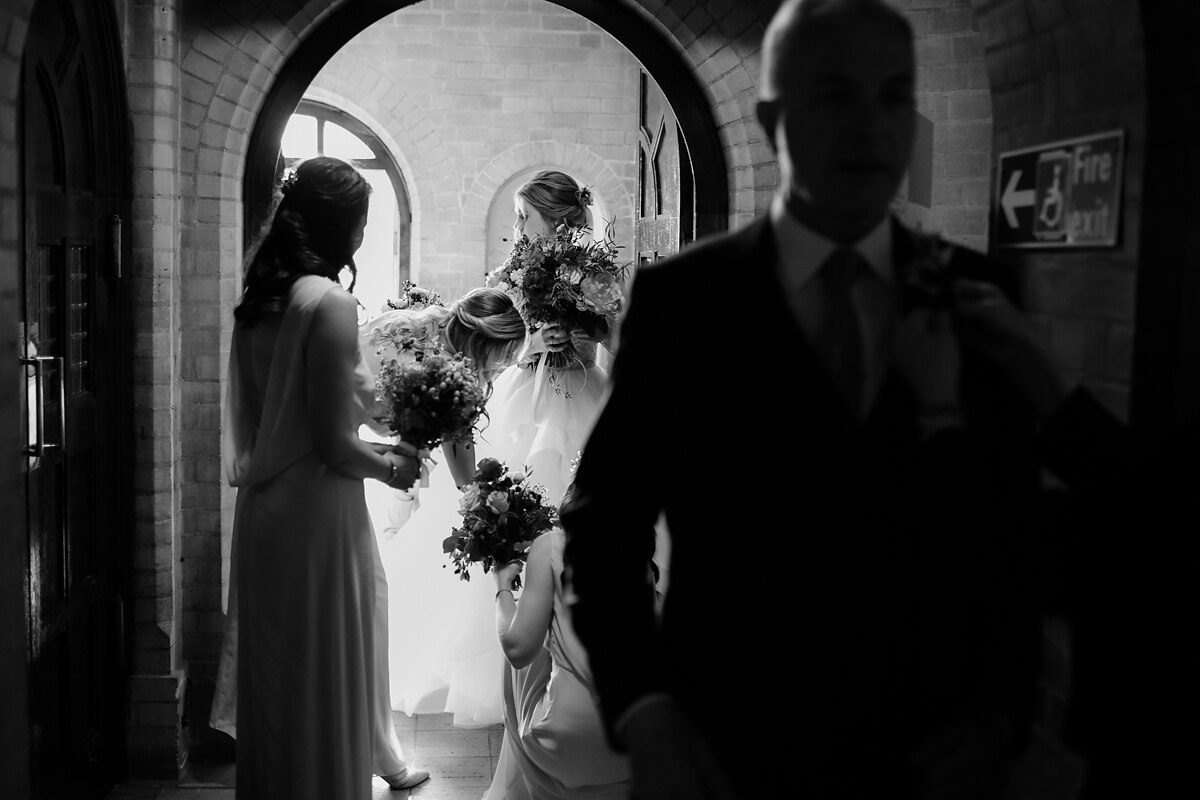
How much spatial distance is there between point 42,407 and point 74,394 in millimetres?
475

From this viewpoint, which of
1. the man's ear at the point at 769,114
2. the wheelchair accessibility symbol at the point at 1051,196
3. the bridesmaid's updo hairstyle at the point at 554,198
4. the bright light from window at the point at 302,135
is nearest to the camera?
the man's ear at the point at 769,114

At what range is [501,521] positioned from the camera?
432cm

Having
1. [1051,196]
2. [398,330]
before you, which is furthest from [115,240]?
[1051,196]

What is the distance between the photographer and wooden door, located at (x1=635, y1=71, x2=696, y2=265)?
5582mm

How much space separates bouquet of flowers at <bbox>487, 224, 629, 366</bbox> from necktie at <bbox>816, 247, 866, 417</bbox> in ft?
13.4

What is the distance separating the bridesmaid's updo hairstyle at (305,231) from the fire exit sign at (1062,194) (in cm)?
191

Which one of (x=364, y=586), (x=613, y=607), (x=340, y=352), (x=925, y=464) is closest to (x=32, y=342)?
(x=340, y=352)

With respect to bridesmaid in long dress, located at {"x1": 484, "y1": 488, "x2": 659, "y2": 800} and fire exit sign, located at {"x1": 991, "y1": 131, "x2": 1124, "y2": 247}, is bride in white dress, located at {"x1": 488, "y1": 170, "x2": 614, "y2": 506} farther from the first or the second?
fire exit sign, located at {"x1": 991, "y1": 131, "x2": 1124, "y2": 247}

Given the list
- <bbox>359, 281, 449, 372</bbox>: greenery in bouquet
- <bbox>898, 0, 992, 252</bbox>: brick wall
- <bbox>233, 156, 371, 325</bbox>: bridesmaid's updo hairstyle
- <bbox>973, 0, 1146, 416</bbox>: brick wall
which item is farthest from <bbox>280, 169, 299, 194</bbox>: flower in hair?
<bbox>898, 0, 992, 252</bbox>: brick wall

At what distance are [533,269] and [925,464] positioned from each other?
4264mm

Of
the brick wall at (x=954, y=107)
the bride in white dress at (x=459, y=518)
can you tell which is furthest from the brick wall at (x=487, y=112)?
the brick wall at (x=954, y=107)

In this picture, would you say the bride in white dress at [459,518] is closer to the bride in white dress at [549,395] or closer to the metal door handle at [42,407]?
the bride in white dress at [549,395]

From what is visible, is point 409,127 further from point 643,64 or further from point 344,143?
point 643,64

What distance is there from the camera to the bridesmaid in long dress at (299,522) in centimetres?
370
